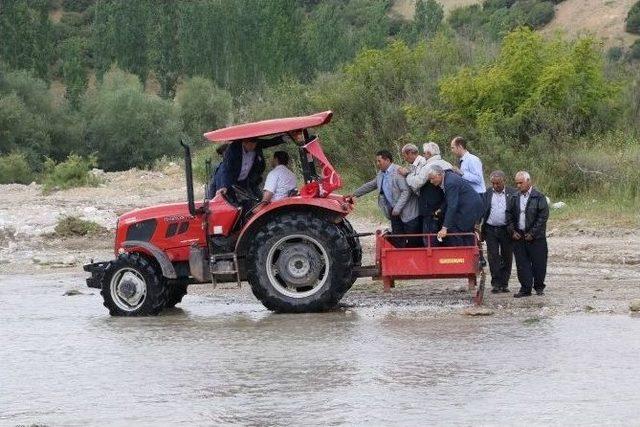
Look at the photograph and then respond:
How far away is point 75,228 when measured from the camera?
26297 mm

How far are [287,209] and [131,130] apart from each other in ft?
159

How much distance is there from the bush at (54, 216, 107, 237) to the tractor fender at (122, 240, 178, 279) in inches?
461

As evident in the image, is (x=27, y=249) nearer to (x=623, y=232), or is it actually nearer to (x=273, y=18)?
(x=623, y=232)

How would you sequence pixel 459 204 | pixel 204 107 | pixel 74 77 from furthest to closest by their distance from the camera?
pixel 74 77, pixel 204 107, pixel 459 204

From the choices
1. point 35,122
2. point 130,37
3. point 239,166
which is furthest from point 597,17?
point 239,166

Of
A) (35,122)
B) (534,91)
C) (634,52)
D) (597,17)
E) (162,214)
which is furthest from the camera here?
(597,17)

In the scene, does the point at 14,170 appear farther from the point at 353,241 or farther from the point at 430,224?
the point at 430,224

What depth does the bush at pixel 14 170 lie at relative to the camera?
5362 centimetres

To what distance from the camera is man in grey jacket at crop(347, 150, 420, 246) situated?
14.9 m

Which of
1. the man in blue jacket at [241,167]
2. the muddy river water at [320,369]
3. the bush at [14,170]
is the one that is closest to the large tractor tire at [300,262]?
the muddy river water at [320,369]

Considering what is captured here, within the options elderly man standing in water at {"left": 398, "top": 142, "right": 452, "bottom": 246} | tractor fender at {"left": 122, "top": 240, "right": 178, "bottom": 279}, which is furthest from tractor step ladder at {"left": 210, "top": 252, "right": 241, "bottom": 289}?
elderly man standing in water at {"left": 398, "top": 142, "right": 452, "bottom": 246}

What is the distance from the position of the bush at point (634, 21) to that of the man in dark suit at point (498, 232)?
7747cm

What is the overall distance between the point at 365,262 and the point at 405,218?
16.5 ft

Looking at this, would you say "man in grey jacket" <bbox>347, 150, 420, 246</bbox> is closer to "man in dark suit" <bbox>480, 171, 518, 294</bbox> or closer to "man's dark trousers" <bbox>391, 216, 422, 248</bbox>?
"man's dark trousers" <bbox>391, 216, 422, 248</bbox>
